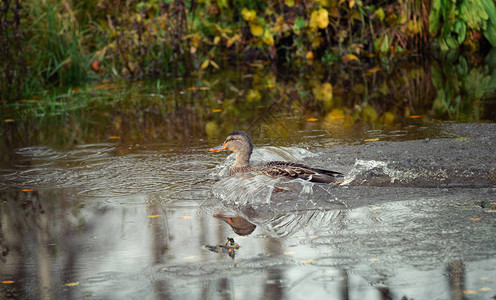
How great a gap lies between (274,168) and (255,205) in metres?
0.50

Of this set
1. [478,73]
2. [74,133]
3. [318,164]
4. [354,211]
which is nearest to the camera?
[354,211]

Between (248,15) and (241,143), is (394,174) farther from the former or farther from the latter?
(248,15)

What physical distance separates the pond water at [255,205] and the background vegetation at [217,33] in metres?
2.94

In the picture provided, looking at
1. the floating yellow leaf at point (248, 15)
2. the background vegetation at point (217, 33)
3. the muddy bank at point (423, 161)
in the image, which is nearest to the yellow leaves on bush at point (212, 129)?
the muddy bank at point (423, 161)

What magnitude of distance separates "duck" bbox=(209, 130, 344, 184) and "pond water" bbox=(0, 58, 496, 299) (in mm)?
97

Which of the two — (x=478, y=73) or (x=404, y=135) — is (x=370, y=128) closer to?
(x=404, y=135)

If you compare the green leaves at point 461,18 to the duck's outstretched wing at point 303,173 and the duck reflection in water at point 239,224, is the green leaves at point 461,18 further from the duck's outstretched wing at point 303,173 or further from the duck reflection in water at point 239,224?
the duck reflection in water at point 239,224

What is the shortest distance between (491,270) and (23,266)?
3267 mm

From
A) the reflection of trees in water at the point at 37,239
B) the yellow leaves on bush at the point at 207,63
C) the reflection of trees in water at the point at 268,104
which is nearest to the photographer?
the reflection of trees in water at the point at 37,239

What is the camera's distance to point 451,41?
54.0 feet

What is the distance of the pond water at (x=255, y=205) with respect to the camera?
4645 millimetres

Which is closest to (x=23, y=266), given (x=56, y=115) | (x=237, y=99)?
(x=56, y=115)

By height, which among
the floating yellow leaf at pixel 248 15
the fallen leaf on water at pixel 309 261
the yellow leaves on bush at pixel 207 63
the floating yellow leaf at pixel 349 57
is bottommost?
the fallen leaf on water at pixel 309 261

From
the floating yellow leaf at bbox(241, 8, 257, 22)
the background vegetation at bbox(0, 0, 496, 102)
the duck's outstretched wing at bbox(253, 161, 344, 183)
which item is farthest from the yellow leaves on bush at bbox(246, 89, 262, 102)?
the duck's outstretched wing at bbox(253, 161, 344, 183)
